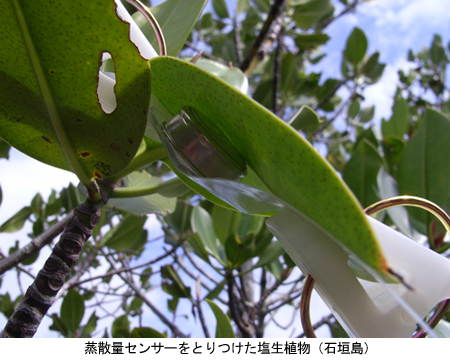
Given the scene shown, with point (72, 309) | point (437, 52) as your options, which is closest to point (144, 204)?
point (72, 309)

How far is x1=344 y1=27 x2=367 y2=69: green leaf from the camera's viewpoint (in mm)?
1404

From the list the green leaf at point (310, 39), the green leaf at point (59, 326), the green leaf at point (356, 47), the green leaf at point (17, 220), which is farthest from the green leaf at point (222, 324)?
the green leaf at point (356, 47)

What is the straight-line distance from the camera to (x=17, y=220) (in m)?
1.02

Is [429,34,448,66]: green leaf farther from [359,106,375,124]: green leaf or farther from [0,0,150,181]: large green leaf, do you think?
[0,0,150,181]: large green leaf

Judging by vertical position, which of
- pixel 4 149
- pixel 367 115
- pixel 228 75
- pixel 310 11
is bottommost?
pixel 228 75

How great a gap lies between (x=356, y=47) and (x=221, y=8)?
0.62 m

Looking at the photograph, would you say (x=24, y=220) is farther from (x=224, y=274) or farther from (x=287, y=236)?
(x=287, y=236)

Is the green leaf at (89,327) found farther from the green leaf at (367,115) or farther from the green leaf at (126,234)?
the green leaf at (367,115)

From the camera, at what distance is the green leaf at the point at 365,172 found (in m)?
0.72

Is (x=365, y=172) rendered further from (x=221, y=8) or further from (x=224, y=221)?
(x=221, y=8)

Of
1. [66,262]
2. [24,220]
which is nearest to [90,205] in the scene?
[66,262]

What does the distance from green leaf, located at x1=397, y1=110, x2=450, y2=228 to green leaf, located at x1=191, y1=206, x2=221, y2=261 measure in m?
0.42

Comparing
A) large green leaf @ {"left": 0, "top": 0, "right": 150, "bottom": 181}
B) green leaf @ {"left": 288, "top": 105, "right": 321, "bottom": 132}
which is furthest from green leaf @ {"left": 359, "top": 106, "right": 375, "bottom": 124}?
large green leaf @ {"left": 0, "top": 0, "right": 150, "bottom": 181}
